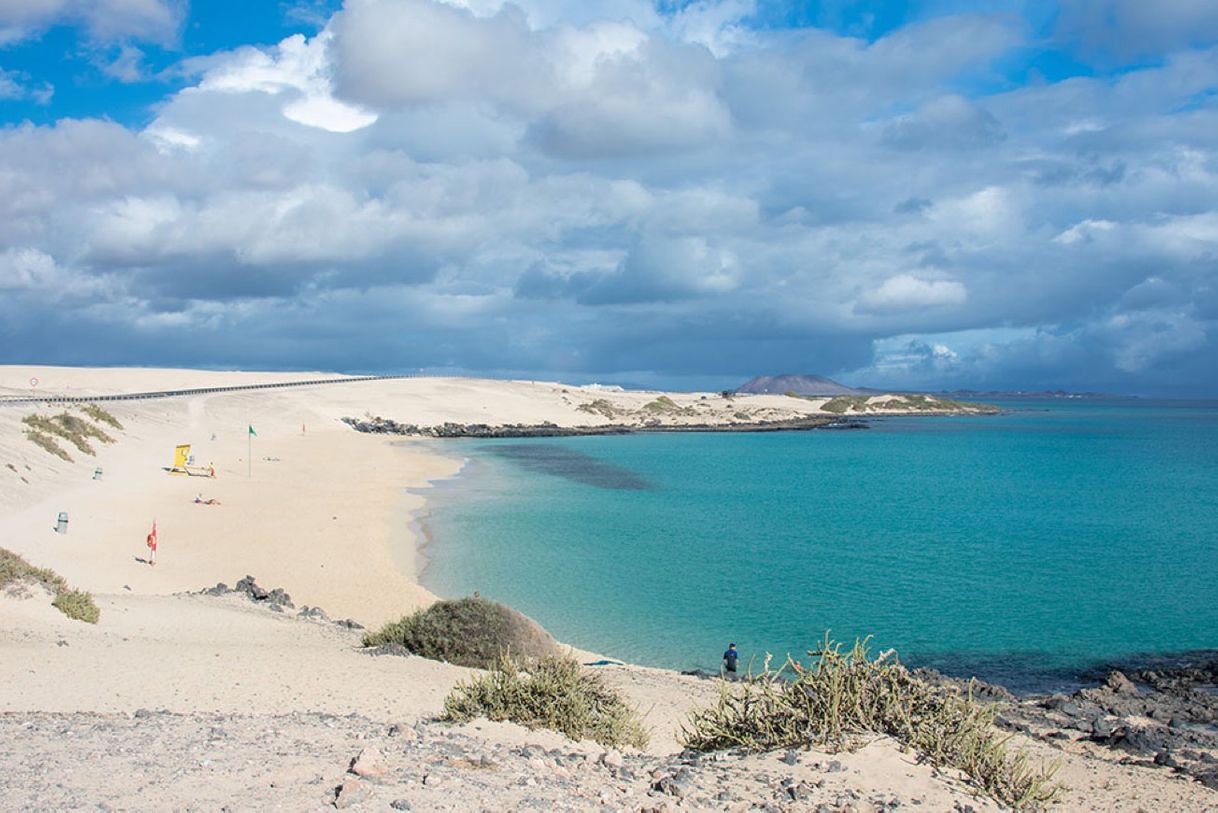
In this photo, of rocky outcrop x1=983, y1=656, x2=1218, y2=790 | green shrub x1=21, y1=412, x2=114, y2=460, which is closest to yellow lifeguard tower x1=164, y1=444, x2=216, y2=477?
green shrub x1=21, y1=412, x2=114, y2=460

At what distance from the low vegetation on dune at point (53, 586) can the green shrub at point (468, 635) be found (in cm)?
525

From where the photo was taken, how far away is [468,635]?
1553 centimetres

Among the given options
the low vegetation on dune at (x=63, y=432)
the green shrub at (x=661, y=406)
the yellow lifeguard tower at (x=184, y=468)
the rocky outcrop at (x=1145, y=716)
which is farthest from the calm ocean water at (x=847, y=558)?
the green shrub at (x=661, y=406)

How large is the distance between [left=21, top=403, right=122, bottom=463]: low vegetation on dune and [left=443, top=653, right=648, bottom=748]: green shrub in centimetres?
3618

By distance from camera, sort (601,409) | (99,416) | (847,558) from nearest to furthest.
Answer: (847,558) → (99,416) → (601,409)

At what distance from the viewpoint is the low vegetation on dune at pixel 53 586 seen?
16016 mm

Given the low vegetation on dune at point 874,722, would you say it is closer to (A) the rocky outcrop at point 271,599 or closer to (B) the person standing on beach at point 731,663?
(B) the person standing on beach at point 731,663

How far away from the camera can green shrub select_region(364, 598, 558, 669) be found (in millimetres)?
15344

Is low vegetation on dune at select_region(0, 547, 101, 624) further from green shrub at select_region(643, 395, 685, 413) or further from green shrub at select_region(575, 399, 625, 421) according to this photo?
green shrub at select_region(643, 395, 685, 413)

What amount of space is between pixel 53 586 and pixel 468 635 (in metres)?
8.49

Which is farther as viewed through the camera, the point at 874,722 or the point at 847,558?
the point at 847,558

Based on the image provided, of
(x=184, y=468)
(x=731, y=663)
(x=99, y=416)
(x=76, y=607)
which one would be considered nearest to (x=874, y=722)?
(x=731, y=663)

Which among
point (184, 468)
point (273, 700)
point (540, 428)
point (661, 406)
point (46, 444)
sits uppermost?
point (661, 406)

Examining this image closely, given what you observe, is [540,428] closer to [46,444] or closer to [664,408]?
[664,408]
